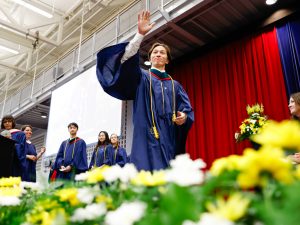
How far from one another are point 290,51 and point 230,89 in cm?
105

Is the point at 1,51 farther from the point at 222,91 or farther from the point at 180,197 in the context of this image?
the point at 180,197

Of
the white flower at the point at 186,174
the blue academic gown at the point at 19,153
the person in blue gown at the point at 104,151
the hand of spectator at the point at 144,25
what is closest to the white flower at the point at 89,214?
the white flower at the point at 186,174

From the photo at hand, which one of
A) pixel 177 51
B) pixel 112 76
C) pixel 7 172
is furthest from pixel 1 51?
pixel 112 76

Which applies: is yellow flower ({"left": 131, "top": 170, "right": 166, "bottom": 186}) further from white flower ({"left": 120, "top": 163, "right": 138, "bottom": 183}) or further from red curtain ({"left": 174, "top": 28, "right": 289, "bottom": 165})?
red curtain ({"left": 174, "top": 28, "right": 289, "bottom": 165})

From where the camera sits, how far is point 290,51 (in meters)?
4.07

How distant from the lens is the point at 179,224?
235 mm

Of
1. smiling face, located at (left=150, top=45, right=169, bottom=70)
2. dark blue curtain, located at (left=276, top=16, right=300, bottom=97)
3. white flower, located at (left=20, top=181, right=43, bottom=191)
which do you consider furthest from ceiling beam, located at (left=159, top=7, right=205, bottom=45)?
white flower, located at (left=20, top=181, right=43, bottom=191)

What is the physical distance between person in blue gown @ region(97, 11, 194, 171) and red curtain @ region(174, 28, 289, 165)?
9.20ft

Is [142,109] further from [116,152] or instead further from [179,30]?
[179,30]

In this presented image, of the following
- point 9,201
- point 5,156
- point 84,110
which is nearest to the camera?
point 9,201

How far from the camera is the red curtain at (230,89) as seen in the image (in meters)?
4.20

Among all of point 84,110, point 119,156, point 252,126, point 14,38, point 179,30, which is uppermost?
point 14,38

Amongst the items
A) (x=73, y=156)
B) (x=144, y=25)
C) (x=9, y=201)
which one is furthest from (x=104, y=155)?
(x=9, y=201)

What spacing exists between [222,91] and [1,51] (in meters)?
6.81
